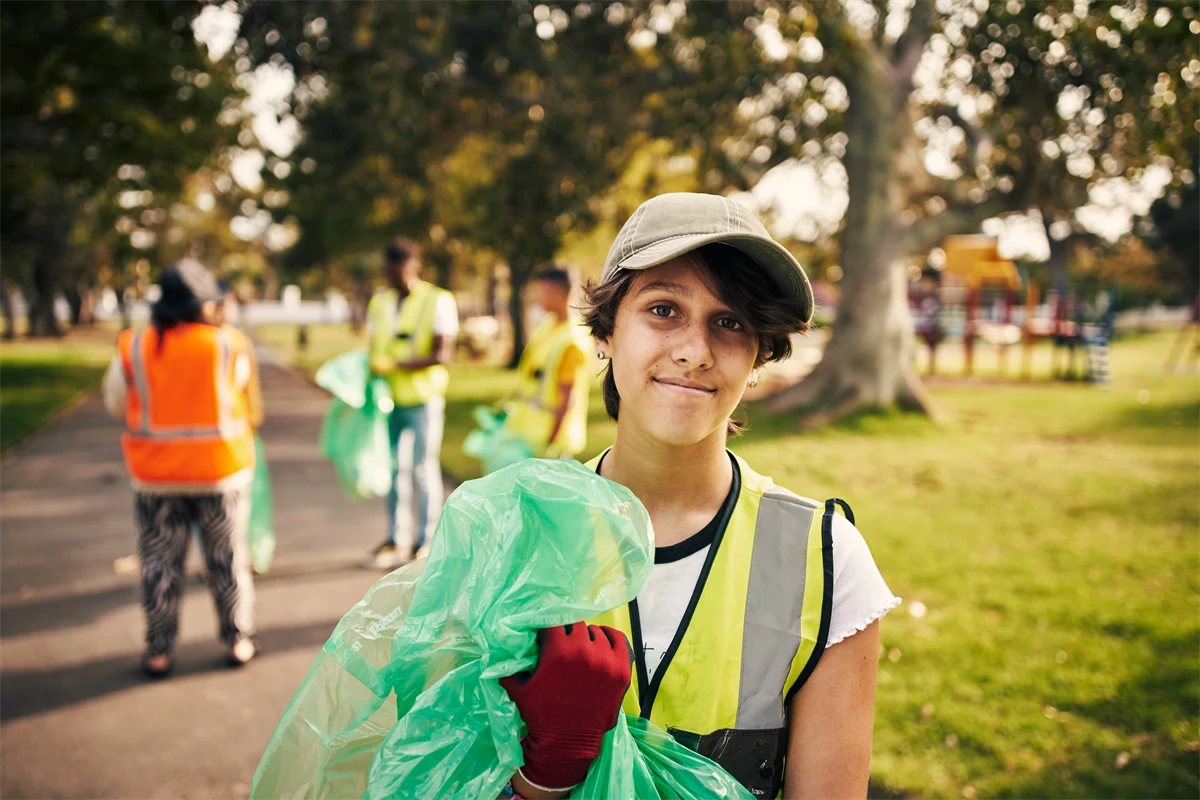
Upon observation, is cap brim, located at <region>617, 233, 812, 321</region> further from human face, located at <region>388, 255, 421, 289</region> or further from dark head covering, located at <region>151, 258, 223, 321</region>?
human face, located at <region>388, 255, 421, 289</region>

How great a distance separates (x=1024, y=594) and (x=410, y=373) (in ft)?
15.0

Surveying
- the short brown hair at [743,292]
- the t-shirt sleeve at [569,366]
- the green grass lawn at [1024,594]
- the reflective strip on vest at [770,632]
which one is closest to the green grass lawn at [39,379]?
the green grass lawn at [1024,594]

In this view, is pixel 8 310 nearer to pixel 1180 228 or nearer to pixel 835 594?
pixel 835 594

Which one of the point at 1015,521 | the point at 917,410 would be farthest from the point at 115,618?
the point at 917,410

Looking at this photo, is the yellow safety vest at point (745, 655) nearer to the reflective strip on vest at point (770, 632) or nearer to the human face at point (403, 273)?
the reflective strip on vest at point (770, 632)

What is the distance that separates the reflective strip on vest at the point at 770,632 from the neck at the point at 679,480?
17cm

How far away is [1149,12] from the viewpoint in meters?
6.76

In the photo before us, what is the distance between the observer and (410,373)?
20.4ft

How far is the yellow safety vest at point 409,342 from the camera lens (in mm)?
6227

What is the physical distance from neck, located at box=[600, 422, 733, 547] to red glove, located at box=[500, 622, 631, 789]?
0.33 metres

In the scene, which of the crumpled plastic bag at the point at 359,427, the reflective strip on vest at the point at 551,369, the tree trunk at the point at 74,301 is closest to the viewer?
the reflective strip on vest at the point at 551,369

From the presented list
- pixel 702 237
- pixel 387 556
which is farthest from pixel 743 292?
pixel 387 556

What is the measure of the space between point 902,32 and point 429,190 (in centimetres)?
1571

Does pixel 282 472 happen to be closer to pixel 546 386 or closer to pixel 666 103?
pixel 546 386
